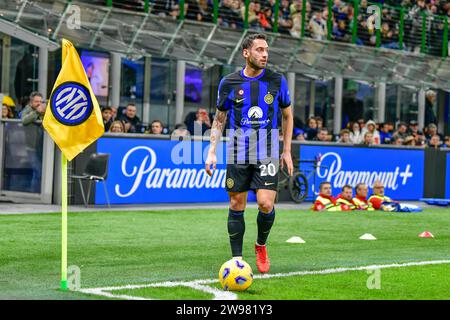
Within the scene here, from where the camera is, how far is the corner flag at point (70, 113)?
786 centimetres

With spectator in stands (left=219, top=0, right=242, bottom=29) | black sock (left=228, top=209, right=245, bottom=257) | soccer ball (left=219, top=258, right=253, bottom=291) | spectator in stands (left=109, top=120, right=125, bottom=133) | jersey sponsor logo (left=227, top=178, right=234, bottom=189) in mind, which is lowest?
soccer ball (left=219, top=258, right=253, bottom=291)

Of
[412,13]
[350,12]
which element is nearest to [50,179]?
[350,12]

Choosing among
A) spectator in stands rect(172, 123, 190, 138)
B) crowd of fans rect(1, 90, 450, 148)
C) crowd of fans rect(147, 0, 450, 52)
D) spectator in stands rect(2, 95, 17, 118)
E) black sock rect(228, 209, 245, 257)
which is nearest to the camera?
black sock rect(228, 209, 245, 257)

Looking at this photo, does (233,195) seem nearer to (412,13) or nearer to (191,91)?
(191,91)

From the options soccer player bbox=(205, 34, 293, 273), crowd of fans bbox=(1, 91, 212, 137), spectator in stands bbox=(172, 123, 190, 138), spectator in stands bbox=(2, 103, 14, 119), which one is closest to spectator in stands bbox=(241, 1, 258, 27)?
crowd of fans bbox=(1, 91, 212, 137)

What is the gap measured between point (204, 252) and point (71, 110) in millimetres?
4090

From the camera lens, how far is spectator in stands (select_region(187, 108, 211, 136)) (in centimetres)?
2183

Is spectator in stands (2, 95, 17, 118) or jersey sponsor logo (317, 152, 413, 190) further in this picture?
jersey sponsor logo (317, 152, 413, 190)

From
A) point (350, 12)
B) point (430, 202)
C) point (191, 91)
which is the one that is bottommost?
point (430, 202)

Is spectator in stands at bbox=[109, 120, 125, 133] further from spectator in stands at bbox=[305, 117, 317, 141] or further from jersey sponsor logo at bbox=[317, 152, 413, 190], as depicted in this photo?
spectator in stands at bbox=[305, 117, 317, 141]

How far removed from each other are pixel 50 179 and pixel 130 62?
7.18 meters

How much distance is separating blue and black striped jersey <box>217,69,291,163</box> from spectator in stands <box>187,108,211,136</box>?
1225cm

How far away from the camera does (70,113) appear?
26.0ft

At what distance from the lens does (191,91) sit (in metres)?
26.2
